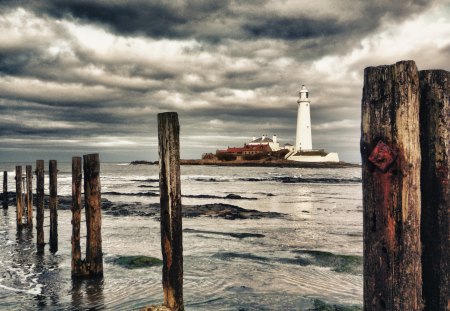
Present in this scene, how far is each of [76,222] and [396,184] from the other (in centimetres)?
732

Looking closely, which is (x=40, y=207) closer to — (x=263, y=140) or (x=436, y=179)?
(x=436, y=179)

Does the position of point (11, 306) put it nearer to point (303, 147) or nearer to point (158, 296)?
point (158, 296)

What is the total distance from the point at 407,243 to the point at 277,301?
4300mm

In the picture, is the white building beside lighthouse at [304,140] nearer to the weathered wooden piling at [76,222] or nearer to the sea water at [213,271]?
the sea water at [213,271]

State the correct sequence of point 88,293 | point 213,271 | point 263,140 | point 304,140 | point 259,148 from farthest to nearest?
point 263,140 → point 259,148 → point 304,140 → point 213,271 → point 88,293

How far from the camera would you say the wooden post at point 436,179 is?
3064 millimetres

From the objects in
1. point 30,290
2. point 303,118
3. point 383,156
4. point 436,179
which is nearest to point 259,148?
point 303,118

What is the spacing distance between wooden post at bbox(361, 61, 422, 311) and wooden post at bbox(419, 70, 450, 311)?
0.94ft

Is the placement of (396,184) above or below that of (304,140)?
below

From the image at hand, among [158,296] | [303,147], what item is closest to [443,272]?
[158,296]

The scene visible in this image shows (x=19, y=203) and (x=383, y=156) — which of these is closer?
(x=383, y=156)

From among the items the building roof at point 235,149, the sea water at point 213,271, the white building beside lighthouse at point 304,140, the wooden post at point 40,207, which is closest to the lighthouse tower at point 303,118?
the white building beside lighthouse at point 304,140

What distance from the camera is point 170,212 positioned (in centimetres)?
532

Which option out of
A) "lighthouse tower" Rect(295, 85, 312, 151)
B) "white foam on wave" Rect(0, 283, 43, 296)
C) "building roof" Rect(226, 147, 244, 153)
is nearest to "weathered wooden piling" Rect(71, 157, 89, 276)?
"white foam on wave" Rect(0, 283, 43, 296)
